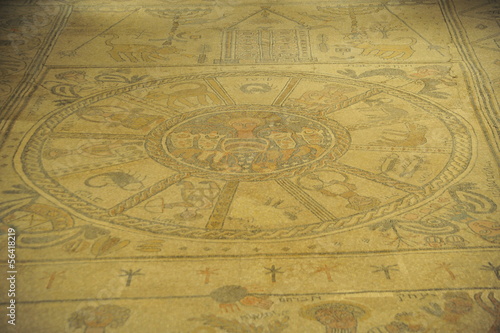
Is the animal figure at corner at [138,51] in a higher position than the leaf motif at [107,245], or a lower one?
higher

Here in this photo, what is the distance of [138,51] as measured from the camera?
8.90m

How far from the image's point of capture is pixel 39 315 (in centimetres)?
423

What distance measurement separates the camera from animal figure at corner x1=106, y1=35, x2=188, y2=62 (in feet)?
28.6

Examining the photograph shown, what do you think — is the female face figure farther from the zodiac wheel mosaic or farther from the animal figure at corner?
the animal figure at corner

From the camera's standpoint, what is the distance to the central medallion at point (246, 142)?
6.23m

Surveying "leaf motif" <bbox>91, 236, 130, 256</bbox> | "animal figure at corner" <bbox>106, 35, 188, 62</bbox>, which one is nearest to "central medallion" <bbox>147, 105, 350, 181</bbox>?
"leaf motif" <bbox>91, 236, 130, 256</bbox>

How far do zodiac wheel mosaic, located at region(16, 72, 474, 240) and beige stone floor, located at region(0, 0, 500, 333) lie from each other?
2 cm

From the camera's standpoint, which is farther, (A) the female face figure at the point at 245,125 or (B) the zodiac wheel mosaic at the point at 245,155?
(A) the female face figure at the point at 245,125

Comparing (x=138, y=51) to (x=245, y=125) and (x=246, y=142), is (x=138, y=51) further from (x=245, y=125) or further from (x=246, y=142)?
(x=246, y=142)

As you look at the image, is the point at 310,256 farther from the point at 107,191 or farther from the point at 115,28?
the point at 115,28

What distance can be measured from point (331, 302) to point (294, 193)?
155 cm

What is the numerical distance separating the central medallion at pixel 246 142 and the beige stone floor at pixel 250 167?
0.02m

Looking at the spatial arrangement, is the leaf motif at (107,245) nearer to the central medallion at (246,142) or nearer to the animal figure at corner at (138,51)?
the central medallion at (246,142)

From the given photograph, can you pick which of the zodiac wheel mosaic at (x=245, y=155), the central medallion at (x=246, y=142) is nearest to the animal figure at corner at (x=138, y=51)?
the zodiac wheel mosaic at (x=245, y=155)
